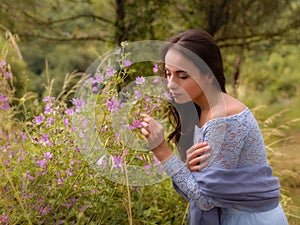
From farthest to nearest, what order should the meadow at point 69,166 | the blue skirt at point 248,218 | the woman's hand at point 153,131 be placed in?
the meadow at point 69,166
the blue skirt at point 248,218
the woman's hand at point 153,131

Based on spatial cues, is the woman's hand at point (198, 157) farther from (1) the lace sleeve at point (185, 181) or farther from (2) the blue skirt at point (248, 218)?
(2) the blue skirt at point (248, 218)

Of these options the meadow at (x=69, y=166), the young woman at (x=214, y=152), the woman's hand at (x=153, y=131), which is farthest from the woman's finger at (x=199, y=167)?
the meadow at (x=69, y=166)

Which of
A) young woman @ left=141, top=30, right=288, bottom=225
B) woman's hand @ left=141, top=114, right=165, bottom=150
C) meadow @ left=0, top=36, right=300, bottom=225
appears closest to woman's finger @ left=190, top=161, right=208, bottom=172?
young woman @ left=141, top=30, right=288, bottom=225

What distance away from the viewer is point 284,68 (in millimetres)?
12344

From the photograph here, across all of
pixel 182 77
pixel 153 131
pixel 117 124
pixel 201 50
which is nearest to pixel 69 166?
pixel 117 124

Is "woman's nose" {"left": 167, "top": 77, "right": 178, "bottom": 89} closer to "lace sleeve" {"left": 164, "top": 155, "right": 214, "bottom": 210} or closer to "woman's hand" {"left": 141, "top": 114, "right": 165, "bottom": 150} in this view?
"woman's hand" {"left": 141, "top": 114, "right": 165, "bottom": 150}

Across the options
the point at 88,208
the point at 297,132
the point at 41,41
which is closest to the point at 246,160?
the point at 88,208

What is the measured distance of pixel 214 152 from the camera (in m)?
1.71

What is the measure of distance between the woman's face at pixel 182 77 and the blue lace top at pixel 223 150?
14 centimetres

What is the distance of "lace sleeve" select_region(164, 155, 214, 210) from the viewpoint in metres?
1.73

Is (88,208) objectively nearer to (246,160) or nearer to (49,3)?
(246,160)

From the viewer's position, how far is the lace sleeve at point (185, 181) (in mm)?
1726

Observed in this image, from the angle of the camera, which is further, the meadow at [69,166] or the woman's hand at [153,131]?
the meadow at [69,166]

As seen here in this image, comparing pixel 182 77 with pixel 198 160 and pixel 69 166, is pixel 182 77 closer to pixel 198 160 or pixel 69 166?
pixel 198 160
